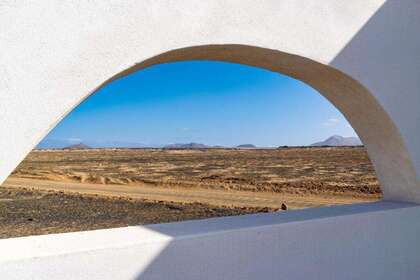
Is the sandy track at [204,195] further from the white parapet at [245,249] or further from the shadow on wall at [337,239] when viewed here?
the shadow on wall at [337,239]

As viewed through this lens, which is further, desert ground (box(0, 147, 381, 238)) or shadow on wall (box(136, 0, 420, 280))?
desert ground (box(0, 147, 381, 238))

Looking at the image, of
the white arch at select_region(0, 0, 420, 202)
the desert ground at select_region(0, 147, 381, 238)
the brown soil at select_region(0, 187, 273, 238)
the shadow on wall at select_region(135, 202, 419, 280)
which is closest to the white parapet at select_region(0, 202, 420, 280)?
the shadow on wall at select_region(135, 202, 419, 280)

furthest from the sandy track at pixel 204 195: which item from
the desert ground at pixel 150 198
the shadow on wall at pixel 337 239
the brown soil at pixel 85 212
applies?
the shadow on wall at pixel 337 239

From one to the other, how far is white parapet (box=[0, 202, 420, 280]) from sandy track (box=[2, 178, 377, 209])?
808 centimetres

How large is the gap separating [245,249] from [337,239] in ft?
2.45

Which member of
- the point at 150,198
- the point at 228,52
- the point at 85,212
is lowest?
the point at 85,212

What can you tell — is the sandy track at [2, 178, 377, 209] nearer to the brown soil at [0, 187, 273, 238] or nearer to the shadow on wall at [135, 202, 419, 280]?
the brown soil at [0, 187, 273, 238]

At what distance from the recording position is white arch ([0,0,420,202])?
6.93ft

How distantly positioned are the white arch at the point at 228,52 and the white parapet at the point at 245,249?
44 cm

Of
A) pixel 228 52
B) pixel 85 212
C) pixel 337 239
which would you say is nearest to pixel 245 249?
pixel 337 239

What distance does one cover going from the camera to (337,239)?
10.1 ft

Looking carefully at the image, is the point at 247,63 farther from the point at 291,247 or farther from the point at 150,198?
the point at 150,198

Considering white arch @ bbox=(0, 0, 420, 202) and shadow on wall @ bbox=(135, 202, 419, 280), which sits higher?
white arch @ bbox=(0, 0, 420, 202)

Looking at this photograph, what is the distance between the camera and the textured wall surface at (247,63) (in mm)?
2137
